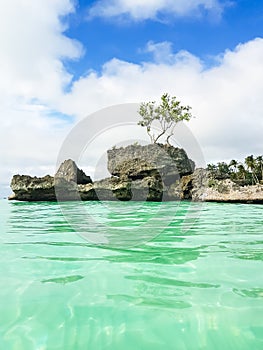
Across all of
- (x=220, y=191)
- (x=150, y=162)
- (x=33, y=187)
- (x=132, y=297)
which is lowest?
(x=132, y=297)

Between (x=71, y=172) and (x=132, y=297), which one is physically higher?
(x=71, y=172)

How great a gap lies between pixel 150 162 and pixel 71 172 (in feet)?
18.1

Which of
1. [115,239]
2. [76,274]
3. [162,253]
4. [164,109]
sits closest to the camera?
[76,274]

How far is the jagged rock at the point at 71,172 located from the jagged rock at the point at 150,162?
238cm

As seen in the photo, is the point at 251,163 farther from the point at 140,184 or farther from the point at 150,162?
the point at 140,184

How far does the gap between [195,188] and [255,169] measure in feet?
69.8

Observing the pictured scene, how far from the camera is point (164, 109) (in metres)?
23.8

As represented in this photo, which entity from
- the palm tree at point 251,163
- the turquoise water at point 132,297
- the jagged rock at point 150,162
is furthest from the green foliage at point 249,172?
the turquoise water at point 132,297

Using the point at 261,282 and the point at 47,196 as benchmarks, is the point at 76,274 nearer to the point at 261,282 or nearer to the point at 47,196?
the point at 261,282

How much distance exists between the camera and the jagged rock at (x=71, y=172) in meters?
21.6

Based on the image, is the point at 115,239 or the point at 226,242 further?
the point at 115,239

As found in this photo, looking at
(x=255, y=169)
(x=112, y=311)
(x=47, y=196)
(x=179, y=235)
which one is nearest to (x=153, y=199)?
(x=47, y=196)

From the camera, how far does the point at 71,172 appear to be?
21688 mm

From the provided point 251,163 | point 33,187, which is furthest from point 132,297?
point 251,163
